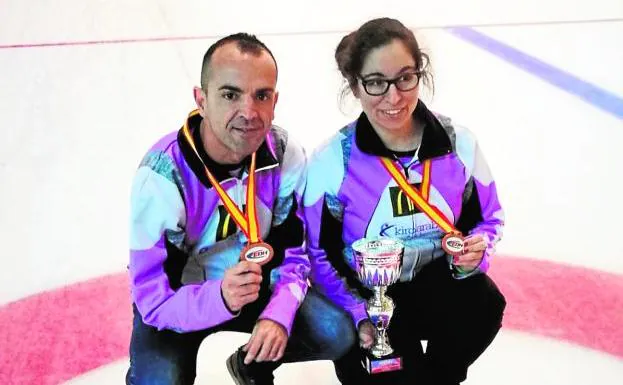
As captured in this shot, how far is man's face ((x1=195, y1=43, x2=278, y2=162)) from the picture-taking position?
1.52 meters

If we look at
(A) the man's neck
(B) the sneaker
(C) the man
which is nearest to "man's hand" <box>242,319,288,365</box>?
(C) the man

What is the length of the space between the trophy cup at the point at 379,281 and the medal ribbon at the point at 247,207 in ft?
0.74

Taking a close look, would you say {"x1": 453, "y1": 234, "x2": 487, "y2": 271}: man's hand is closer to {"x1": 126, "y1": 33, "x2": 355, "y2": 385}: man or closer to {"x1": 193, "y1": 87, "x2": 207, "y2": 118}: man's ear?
{"x1": 126, "y1": 33, "x2": 355, "y2": 385}: man

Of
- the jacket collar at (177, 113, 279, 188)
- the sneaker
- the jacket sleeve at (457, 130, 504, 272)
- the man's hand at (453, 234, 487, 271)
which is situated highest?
the jacket collar at (177, 113, 279, 188)

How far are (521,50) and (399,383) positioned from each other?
3201 millimetres

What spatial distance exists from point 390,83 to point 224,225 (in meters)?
0.48

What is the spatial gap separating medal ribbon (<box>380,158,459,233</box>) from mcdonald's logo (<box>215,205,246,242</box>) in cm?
35

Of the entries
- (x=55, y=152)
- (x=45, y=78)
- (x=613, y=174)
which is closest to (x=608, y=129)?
(x=613, y=174)

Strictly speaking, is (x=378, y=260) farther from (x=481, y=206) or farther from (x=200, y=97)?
(x=200, y=97)

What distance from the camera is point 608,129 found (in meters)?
3.35

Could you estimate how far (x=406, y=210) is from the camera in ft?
5.53

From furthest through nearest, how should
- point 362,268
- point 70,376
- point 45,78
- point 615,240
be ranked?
point 45,78 → point 615,240 → point 70,376 → point 362,268

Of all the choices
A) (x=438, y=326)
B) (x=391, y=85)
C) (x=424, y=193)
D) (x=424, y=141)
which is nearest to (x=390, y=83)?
(x=391, y=85)

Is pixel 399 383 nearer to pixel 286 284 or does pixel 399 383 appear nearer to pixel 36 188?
pixel 286 284
